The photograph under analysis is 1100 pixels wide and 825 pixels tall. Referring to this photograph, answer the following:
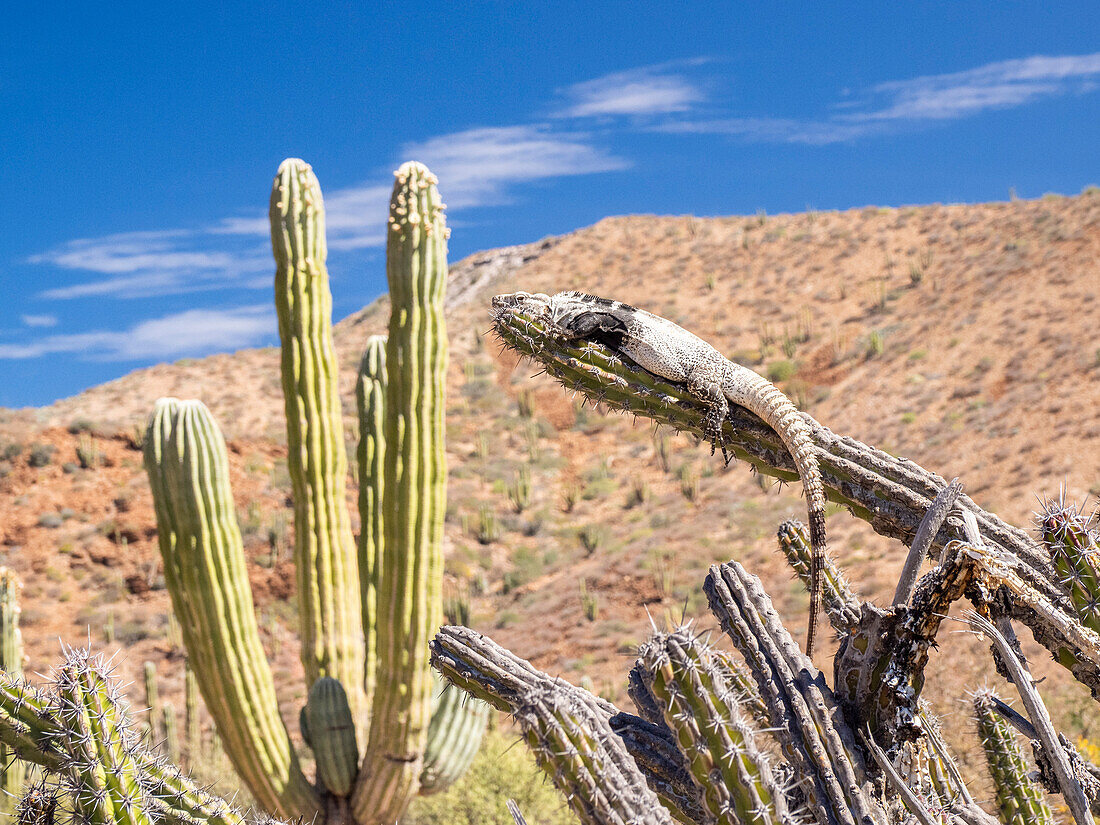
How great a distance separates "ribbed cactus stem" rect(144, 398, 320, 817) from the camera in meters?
8.42

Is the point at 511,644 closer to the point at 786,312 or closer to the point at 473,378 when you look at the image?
the point at 473,378

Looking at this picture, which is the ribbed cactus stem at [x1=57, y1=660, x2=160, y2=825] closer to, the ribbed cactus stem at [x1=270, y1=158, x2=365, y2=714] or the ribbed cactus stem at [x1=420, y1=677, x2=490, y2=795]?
the ribbed cactus stem at [x1=270, y1=158, x2=365, y2=714]

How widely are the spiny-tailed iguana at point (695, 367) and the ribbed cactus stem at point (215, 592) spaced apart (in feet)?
17.4

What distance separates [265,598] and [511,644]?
7.24 meters

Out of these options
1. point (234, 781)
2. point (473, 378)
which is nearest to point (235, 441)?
point (473, 378)

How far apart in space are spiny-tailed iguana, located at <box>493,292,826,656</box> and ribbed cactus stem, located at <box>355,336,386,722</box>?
455 centimetres

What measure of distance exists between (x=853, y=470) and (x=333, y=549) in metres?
6.40

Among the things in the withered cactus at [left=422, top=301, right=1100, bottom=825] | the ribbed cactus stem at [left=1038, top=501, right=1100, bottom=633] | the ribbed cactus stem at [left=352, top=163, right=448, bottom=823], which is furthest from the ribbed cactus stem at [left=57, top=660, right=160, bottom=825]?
the ribbed cactus stem at [left=352, top=163, right=448, bottom=823]

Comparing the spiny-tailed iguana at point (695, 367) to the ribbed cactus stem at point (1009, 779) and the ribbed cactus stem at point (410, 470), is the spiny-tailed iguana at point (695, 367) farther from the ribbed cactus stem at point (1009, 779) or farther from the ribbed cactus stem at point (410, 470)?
the ribbed cactus stem at point (410, 470)

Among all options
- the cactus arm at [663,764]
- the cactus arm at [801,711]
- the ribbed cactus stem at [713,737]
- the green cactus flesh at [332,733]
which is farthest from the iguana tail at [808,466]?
the green cactus flesh at [332,733]

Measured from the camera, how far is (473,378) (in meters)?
37.5

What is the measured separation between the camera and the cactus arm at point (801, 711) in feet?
7.91

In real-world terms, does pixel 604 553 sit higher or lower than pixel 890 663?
lower

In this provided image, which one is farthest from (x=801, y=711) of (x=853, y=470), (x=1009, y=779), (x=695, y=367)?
(x=1009, y=779)
